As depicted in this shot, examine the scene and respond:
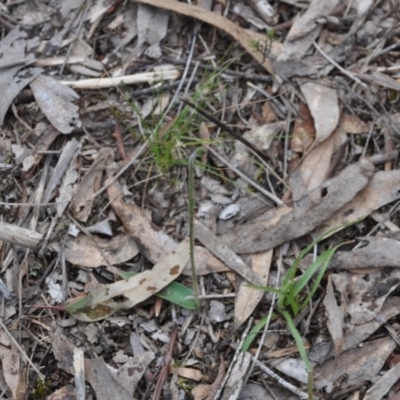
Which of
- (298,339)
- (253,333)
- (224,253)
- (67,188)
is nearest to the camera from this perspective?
(298,339)

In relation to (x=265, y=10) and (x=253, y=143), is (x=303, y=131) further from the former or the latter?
(x=265, y=10)

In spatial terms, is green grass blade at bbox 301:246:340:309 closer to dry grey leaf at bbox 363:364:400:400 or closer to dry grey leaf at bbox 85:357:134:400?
dry grey leaf at bbox 363:364:400:400

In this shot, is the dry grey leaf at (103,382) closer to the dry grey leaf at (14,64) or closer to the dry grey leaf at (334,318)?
the dry grey leaf at (334,318)

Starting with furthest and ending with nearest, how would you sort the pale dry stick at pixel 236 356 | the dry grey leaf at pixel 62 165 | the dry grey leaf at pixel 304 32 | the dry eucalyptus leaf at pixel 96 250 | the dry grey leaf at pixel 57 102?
the dry grey leaf at pixel 304 32
the dry grey leaf at pixel 57 102
the dry grey leaf at pixel 62 165
the dry eucalyptus leaf at pixel 96 250
the pale dry stick at pixel 236 356

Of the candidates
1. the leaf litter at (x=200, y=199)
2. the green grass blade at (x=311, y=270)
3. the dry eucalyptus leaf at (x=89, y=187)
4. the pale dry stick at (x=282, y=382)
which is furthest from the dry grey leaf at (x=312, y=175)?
the dry eucalyptus leaf at (x=89, y=187)

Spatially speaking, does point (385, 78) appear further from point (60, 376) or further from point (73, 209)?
point (60, 376)

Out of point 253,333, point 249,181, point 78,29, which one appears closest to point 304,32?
point 249,181

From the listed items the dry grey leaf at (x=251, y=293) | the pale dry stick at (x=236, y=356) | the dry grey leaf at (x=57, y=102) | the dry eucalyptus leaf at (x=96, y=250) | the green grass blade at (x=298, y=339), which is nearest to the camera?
the green grass blade at (x=298, y=339)

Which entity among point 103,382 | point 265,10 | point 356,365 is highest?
point 265,10
